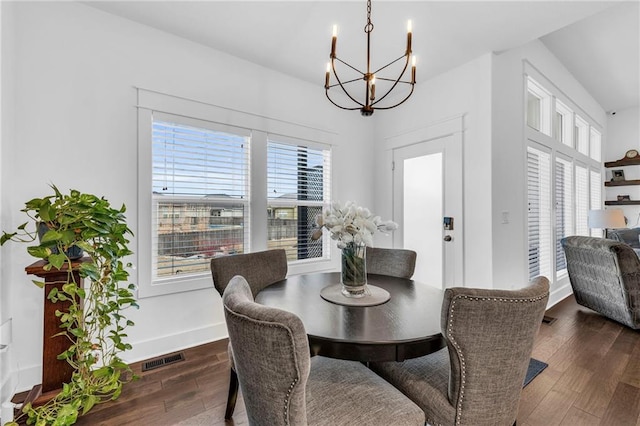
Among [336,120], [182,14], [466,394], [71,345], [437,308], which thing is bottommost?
[71,345]

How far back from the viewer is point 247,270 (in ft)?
6.36

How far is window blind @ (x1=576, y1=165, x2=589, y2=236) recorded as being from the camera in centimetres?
452

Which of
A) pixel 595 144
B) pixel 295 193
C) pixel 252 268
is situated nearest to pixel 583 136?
pixel 595 144

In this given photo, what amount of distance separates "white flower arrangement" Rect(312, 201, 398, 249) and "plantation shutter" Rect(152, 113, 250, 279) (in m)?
1.45

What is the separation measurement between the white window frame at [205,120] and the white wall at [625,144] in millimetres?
5962

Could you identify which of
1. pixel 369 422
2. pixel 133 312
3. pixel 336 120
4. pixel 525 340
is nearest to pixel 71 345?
pixel 133 312

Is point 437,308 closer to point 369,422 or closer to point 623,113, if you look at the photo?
point 369,422

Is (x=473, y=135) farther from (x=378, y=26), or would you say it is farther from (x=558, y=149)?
(x=558, y=149)

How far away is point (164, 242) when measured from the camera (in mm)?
2428

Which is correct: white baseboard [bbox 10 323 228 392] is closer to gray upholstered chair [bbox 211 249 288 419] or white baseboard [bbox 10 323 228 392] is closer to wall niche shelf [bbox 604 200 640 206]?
gray upholstered chair [bbox 211 249 288 419]

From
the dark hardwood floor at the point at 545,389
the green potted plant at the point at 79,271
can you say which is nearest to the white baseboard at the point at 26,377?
the green potted plant at the point at 79,271

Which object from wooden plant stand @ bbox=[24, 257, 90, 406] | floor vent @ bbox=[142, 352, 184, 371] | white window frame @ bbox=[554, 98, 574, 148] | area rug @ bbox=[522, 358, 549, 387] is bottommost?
floor vent @ bbox=[142, 352, 184, 371]

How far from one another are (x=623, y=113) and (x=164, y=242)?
791 centimetres

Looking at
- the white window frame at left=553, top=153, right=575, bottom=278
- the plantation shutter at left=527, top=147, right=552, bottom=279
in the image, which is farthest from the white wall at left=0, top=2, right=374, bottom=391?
the white window frame at left=553, top=153, right=575, bottom=278
